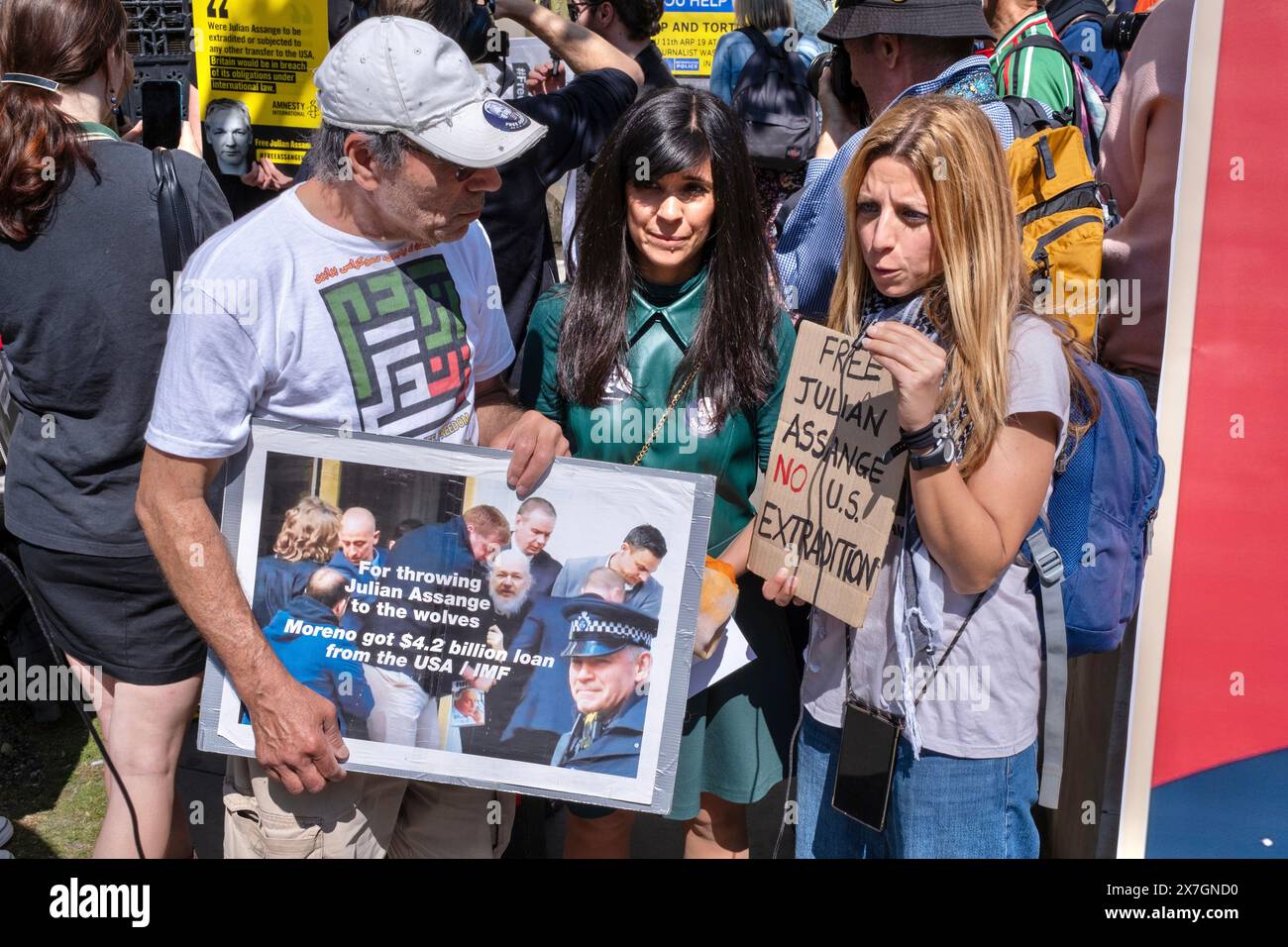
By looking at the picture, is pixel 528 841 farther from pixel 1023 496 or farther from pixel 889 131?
pixel 889 131

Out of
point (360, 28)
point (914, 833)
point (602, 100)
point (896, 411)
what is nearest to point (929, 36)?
point (602, 100)

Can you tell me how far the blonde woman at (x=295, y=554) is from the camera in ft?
6.97

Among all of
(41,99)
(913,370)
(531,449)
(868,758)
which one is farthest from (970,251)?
(41,99)

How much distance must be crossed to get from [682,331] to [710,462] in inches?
11.5

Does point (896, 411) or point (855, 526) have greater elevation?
point (896, 411)

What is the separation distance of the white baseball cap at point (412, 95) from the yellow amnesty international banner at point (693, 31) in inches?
217

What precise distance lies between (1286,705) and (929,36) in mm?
1854

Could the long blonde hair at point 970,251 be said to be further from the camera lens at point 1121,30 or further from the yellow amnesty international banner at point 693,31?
the yellow amnesty international banner at point 693,31

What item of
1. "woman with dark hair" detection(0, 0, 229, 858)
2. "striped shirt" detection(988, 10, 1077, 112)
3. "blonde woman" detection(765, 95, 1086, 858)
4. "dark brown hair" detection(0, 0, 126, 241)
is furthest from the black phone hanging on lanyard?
"striped shirt" detection(988, 10, 1077, 112)

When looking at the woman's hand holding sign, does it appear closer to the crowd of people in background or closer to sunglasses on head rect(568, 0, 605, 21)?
the crowd of people in background

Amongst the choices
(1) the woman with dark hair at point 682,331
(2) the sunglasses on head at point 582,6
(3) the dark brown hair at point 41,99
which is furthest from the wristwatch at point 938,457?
(2) the sunglasses on head at point 582,6

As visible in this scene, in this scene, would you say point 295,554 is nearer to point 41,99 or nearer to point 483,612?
point 483,612

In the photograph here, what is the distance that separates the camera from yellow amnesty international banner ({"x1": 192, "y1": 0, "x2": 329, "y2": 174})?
4.11 m

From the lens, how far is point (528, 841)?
3289 mm
